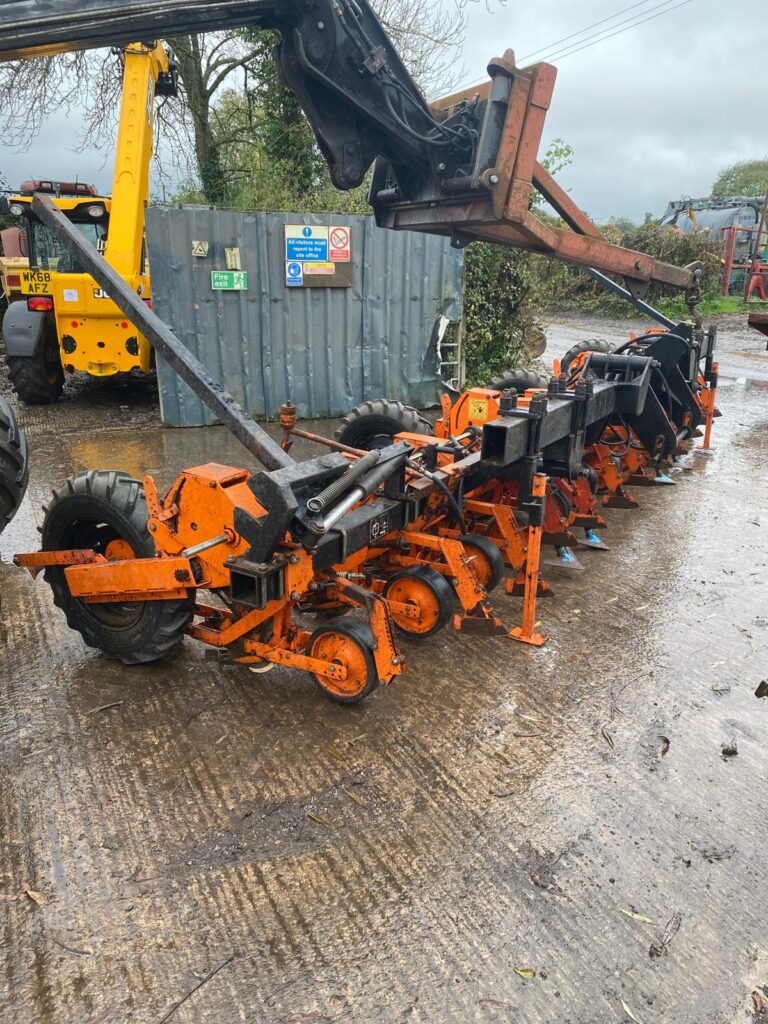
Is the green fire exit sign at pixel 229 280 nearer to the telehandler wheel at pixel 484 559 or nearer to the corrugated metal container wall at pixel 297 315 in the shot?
the corrugated metal container wall at pixel 297 315

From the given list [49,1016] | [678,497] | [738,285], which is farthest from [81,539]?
[738,285]

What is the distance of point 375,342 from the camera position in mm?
9000

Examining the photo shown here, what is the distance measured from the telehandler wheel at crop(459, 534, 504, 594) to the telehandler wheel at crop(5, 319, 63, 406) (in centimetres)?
714

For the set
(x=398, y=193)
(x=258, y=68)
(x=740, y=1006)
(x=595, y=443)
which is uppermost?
(x=258, y=68)

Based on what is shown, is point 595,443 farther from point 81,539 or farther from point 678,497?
point 81,539

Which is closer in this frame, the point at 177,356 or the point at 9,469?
the point at 177,356

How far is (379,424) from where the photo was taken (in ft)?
17.6

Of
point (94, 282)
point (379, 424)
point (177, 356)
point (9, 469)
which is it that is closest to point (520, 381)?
point (379, 424)

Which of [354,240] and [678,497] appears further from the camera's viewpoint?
[354,240]

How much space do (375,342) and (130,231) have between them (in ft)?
10.0

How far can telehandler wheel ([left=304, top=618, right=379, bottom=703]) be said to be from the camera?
3043 millimetres

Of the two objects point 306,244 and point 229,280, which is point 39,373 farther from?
point 306,244

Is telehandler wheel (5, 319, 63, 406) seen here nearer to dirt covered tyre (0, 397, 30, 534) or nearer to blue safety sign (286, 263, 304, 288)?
blue safety sign (286, 263, 304, 288)

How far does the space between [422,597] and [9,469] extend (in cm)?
236
